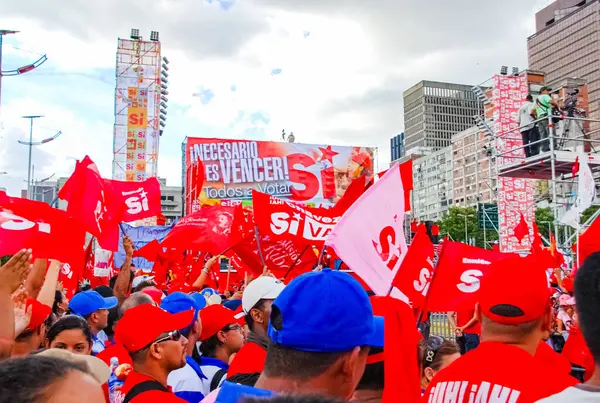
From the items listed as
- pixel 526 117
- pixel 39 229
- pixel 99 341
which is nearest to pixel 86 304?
pixel 99 341

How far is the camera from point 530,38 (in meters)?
136

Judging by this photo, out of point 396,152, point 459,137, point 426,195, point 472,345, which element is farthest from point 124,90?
point 396,152

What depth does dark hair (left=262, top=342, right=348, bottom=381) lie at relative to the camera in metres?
1.85

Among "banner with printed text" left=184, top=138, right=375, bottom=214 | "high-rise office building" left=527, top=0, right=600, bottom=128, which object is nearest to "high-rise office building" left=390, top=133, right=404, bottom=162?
"high-rise office building" left=527, top=0, right=600, bottom=128

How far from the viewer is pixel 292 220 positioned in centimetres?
706

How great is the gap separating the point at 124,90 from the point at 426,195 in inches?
3493

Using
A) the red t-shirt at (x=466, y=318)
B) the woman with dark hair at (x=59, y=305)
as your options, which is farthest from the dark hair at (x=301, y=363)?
the woman with dark hair at (x=59, y=305)

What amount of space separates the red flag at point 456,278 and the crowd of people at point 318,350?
1.06 ft

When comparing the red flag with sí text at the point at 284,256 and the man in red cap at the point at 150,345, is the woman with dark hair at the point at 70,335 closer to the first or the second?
the man in red cap at the point at 150,345

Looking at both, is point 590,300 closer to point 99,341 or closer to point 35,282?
point 35,282

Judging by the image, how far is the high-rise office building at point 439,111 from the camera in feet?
529

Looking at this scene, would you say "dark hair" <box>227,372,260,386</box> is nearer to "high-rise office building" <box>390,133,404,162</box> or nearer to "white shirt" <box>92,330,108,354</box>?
"white shirt" <box>92,330,108,354</box>

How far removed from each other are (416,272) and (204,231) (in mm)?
6358

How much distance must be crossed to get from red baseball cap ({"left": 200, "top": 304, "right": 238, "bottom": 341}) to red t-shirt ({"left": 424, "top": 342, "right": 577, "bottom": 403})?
2.37 metres
